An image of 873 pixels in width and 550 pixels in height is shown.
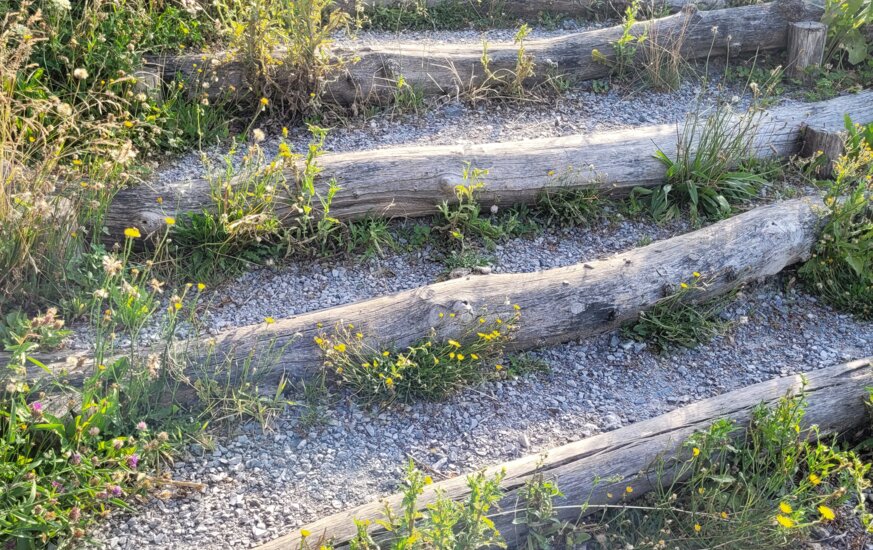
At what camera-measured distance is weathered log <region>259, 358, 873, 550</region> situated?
3531 millimetres

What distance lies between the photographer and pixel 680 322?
492 centimetres

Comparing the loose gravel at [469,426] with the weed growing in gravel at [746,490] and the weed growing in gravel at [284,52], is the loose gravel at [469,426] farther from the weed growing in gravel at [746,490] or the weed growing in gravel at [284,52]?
the weed growing in gravel at [284,52]

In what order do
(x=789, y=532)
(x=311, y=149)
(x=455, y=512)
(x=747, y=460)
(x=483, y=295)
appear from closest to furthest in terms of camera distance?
(x=455, y=512)
(x=789, y=532)
(x=747, y=460)
(x=483, y=295)
(x=311, y=149)

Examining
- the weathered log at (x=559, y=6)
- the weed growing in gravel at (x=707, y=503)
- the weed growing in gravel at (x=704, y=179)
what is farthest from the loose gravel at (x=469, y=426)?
the weathered log at (x=559, y=6)

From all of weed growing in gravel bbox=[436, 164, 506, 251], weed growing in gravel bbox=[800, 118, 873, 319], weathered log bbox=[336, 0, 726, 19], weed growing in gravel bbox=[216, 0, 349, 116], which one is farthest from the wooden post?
weed growing in gravel bbox=[216, 0, 349, 116]

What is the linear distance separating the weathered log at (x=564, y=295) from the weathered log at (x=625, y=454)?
88cm

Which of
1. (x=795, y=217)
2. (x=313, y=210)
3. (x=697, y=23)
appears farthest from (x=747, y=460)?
(x=697, y=23)

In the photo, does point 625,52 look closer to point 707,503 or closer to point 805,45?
point 805,45

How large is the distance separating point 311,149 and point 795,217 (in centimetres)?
334

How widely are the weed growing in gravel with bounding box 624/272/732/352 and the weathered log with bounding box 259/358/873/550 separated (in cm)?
63

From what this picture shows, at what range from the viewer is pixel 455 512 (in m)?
3.20

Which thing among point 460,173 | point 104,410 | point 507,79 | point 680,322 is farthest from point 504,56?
point 104,410

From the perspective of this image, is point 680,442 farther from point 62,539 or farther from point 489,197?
point 62,539

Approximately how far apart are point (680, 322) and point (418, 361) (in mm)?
1754
